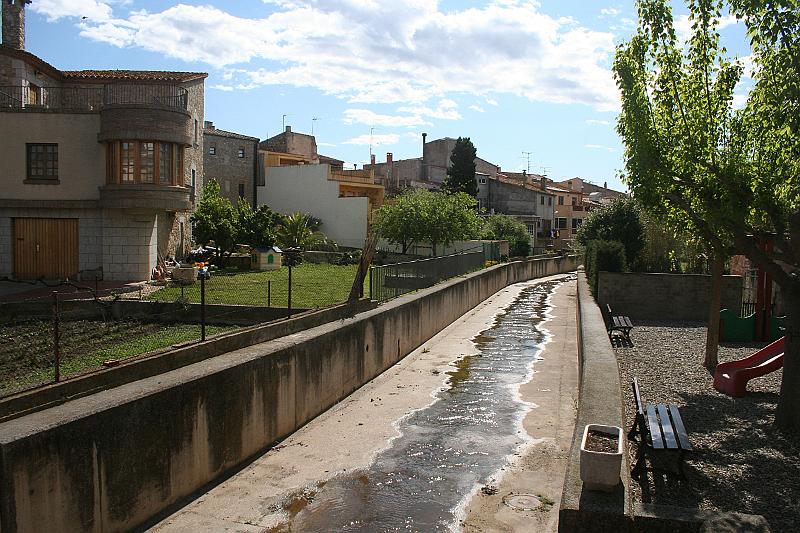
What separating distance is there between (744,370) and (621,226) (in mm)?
23348

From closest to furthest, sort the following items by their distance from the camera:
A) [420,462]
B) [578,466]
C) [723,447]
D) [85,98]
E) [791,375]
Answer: [578,466] < [723,447] < [791,375] < [420,462] < [85,98]

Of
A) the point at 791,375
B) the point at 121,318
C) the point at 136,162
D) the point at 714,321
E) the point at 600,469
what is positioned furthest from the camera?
the point at 136,162

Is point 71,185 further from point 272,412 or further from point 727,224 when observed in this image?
point 727,224

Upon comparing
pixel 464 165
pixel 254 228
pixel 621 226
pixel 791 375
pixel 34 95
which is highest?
pixel 464 165

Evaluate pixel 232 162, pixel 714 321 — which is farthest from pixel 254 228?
pixel 714 321

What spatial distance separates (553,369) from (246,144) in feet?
146

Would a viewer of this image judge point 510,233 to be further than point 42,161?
Yes

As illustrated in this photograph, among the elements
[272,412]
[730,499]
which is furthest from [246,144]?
[730,499]

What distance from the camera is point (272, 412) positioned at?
9.99m

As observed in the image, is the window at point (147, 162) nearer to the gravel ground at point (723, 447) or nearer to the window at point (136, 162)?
the window at point (136, 162)

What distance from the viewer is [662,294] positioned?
930 inches

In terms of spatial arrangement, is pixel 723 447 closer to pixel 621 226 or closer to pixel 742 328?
pixel 742 328

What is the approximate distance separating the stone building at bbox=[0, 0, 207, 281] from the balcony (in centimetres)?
3

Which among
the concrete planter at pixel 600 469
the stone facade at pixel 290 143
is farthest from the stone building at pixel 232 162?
the concrete planter at pixel 600 469
